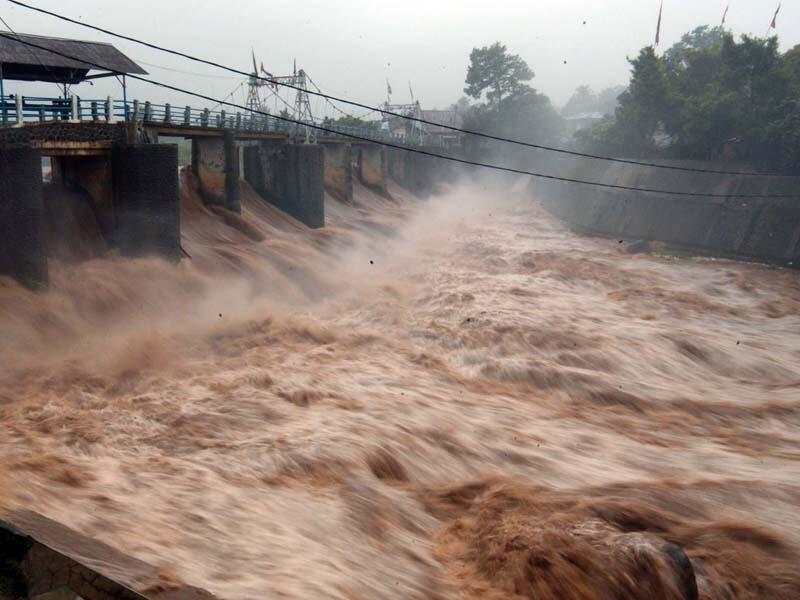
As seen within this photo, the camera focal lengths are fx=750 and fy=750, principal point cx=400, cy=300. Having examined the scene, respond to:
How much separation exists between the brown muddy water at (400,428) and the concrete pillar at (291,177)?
6.65m

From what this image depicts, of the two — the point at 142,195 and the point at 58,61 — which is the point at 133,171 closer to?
the point at 142,195

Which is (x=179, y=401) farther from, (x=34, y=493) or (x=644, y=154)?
(x=644, y=154)

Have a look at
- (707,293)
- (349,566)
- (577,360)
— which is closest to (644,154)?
(707,293)

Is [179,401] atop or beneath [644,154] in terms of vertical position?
beneath

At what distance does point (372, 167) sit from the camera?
50.9 meters

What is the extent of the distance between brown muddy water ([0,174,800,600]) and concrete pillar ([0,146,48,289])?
2.62 ft

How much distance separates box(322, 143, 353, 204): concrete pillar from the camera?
135 feet

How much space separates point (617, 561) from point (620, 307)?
1615 cm

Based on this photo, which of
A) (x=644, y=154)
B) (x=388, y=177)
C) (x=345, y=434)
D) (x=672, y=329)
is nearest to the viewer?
(x=345, y=434)

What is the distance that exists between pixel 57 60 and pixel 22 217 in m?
7.32

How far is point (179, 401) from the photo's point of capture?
1316 cm

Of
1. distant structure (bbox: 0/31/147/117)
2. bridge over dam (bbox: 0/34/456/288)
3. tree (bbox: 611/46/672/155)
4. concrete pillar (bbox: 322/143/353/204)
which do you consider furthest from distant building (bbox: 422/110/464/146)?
distant structure (bbox: 0/31/147/117)

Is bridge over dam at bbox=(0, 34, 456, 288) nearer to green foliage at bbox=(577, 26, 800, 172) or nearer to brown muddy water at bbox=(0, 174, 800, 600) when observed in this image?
brown muddy water at bbox=(0, 174, 800, 600)

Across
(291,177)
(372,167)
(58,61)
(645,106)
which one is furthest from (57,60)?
(645,106)
